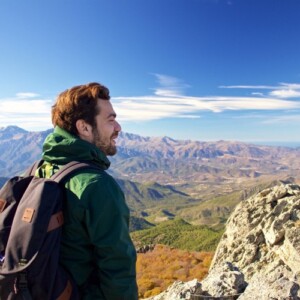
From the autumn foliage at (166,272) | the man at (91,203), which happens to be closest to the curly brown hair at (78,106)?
the man at (91,203)

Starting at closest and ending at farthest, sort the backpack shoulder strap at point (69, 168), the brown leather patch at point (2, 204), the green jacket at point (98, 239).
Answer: the green jacket at point (98, 239) < the backpack shoulder strap at point (69, 168) < the brown leather patch at point (2, 204)

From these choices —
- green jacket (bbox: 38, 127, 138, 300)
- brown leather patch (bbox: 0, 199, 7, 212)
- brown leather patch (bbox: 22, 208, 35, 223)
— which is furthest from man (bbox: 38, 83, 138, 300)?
brown leather patch (bbox: 0, 199, 7, 212)

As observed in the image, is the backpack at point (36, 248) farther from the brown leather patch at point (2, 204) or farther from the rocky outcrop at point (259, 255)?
the rocky outcrop at point (259, 255)

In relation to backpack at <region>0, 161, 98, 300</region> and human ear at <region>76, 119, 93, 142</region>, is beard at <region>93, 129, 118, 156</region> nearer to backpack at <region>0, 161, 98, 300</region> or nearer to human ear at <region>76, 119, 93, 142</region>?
human ear at <region>76, 119, 93, 142</region>

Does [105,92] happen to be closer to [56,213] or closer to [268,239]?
[56,213]

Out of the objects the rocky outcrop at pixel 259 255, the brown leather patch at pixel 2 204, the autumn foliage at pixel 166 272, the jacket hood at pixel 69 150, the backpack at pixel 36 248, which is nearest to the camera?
the backpack at pixel 36 248

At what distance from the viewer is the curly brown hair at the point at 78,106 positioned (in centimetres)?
456

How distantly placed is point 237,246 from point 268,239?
9.28 feet

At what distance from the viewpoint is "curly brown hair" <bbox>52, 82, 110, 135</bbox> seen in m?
4.56

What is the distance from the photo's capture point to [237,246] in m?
20.2

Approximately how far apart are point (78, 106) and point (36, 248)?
1997mm

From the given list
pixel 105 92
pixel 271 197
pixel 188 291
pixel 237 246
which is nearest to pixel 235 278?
pixel 188 291

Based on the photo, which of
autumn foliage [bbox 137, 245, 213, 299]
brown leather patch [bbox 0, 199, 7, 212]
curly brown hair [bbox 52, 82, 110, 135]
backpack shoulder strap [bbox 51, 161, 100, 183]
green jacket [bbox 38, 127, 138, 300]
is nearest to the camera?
green jacket [bbox 38, 127, 138, 300]

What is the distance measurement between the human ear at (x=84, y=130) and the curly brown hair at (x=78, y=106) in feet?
0.15
